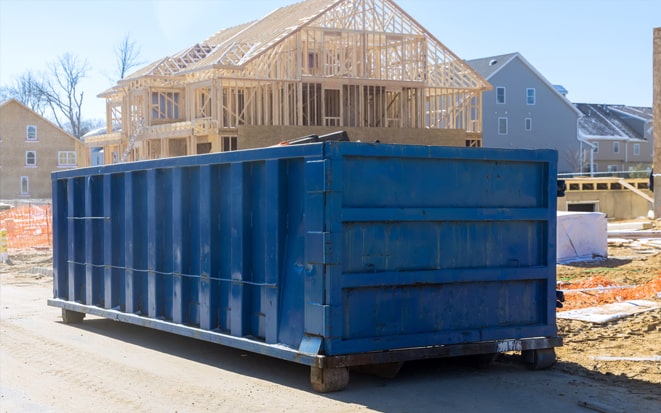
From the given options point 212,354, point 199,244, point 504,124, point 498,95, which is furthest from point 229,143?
point 504,124

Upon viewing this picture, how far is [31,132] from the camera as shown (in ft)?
236

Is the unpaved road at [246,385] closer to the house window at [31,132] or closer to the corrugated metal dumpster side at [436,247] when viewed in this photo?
the corrugated metal dumpster side at [436,247]

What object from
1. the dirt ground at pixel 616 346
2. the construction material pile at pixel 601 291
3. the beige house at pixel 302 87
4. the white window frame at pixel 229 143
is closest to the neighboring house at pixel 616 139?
the beige house at pixel 302 87

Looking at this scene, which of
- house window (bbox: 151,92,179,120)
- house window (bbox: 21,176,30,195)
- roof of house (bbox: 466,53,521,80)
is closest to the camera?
house window (bbox: 151,92,179,120)

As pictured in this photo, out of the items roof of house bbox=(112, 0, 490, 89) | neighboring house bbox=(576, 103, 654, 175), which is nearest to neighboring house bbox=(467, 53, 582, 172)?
neighboring house bbox=(576, 103, 654, 175)

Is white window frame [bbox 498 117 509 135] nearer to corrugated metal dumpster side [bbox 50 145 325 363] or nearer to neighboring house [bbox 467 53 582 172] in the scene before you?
neighboring house [bbox 467 53 582 172]

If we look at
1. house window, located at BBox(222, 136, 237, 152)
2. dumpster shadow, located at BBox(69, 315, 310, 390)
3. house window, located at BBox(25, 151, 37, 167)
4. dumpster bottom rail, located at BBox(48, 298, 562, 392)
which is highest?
house window, located at BBox(25, 151, 37, 167)

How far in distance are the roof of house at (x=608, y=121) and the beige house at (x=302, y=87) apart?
29.9 m

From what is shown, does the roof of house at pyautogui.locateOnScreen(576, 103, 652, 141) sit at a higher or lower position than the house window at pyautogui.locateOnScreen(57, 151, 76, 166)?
higher

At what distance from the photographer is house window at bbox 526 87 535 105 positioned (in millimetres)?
64000

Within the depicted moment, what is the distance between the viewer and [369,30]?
3800 cm

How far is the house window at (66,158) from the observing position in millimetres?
72938

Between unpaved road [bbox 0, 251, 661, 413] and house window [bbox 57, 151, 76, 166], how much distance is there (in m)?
65.0

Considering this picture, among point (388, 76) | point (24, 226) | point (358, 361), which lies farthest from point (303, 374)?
point (388, 76)
